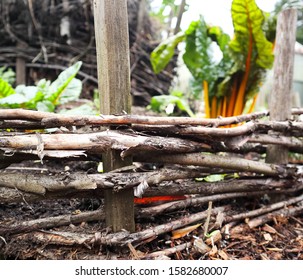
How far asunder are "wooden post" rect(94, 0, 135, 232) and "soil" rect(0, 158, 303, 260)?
8 centimetres

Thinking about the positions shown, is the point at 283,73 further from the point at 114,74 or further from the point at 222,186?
the point at 114,74

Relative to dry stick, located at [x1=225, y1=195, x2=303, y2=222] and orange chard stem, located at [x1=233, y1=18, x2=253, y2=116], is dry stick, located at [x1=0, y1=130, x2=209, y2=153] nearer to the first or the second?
dry stick, located at [x1=225, y1=195, x2=303, y2=222]

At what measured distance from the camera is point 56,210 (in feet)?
2.86

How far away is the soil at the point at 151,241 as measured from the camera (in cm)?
74

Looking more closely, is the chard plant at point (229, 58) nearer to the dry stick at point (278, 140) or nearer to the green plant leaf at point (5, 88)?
the dry stick at point (278, 140)

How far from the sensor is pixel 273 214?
3.41 ft

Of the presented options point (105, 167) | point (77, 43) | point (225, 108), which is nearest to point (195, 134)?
point (105, 167)

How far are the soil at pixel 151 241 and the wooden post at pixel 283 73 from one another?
25 cm

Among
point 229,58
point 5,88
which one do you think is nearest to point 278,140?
point 229,58

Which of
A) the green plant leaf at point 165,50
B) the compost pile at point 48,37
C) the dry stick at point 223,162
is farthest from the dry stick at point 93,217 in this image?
the compost pile at point 48,37

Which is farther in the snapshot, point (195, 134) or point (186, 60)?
point (186, 60)

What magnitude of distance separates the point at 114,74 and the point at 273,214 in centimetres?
76
